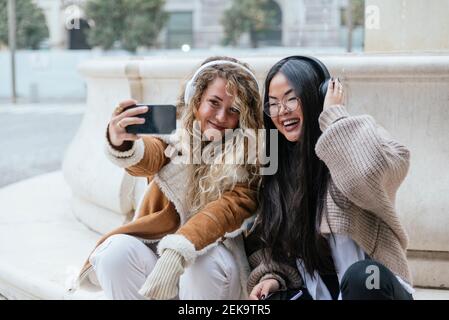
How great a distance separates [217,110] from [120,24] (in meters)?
22.5

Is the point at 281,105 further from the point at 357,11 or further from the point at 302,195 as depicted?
the point at 357,11

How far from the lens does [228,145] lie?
1934 mm

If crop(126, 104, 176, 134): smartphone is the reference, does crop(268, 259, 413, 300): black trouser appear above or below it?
below

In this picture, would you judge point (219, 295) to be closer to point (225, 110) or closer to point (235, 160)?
point (235, 160)

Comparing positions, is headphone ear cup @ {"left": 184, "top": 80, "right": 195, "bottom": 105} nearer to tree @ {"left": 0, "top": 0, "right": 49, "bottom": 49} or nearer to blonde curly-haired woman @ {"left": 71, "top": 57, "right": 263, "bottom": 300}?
blonde curly-haired woman @ {"left": 71, "top": 57, "right": 263, "bottom": 300}

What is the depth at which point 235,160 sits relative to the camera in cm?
191

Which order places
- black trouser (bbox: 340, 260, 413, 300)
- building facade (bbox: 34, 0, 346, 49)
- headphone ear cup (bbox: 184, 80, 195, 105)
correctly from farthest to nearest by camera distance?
1. building facade (bbox: 34, 0, 346, 49)
2. headphone ear cup (bbox: 184, 80, 195, 105)
3. black trouser (bbox: 340, 260, 413, 300)

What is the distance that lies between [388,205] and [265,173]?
0.36 meters

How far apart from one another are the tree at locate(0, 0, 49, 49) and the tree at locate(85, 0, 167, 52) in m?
2.75

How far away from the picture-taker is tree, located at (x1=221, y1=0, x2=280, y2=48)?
82.8 ft

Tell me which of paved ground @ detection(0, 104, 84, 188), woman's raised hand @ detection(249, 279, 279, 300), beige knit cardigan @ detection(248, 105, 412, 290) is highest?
beige knit cardigan @ detection(248, 105, 412, 290)

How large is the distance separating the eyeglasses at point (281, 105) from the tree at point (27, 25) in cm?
1529


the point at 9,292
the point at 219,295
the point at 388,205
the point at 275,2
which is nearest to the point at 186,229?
the point at 219,295

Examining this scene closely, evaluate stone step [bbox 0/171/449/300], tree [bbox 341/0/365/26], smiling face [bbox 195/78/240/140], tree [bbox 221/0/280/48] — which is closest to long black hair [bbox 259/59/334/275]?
smiling face [bbox 195/78/240/140]
